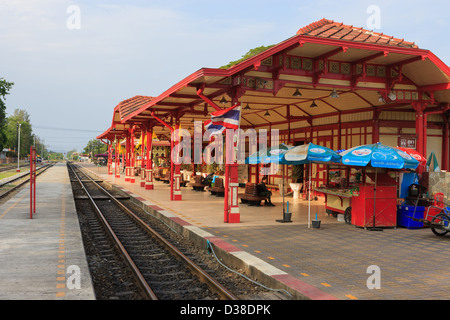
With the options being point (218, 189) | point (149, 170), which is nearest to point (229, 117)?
point (218, 189)

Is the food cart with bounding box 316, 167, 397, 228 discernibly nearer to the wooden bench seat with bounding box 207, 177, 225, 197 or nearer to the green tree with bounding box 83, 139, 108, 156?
the wooden bench seat with bounding box 207, 177, 225, 197

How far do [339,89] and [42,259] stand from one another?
402 inches

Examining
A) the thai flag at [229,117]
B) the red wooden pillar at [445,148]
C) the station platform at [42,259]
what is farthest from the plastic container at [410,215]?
the station platform at [42,259]

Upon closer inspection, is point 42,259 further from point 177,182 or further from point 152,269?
point 177,182

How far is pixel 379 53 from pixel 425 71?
1.98 m

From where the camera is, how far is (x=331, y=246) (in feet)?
28.9

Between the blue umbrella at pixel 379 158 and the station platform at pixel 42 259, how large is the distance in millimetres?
6989

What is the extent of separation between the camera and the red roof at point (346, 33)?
11.9 m

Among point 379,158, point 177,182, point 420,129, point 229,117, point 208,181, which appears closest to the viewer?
point 379,158

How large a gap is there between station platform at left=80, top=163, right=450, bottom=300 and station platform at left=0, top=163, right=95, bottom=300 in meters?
2.75

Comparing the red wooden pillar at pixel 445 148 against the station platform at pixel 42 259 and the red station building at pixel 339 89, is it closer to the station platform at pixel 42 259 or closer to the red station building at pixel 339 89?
the red station building at pixel 339 89

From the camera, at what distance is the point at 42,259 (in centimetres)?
745
